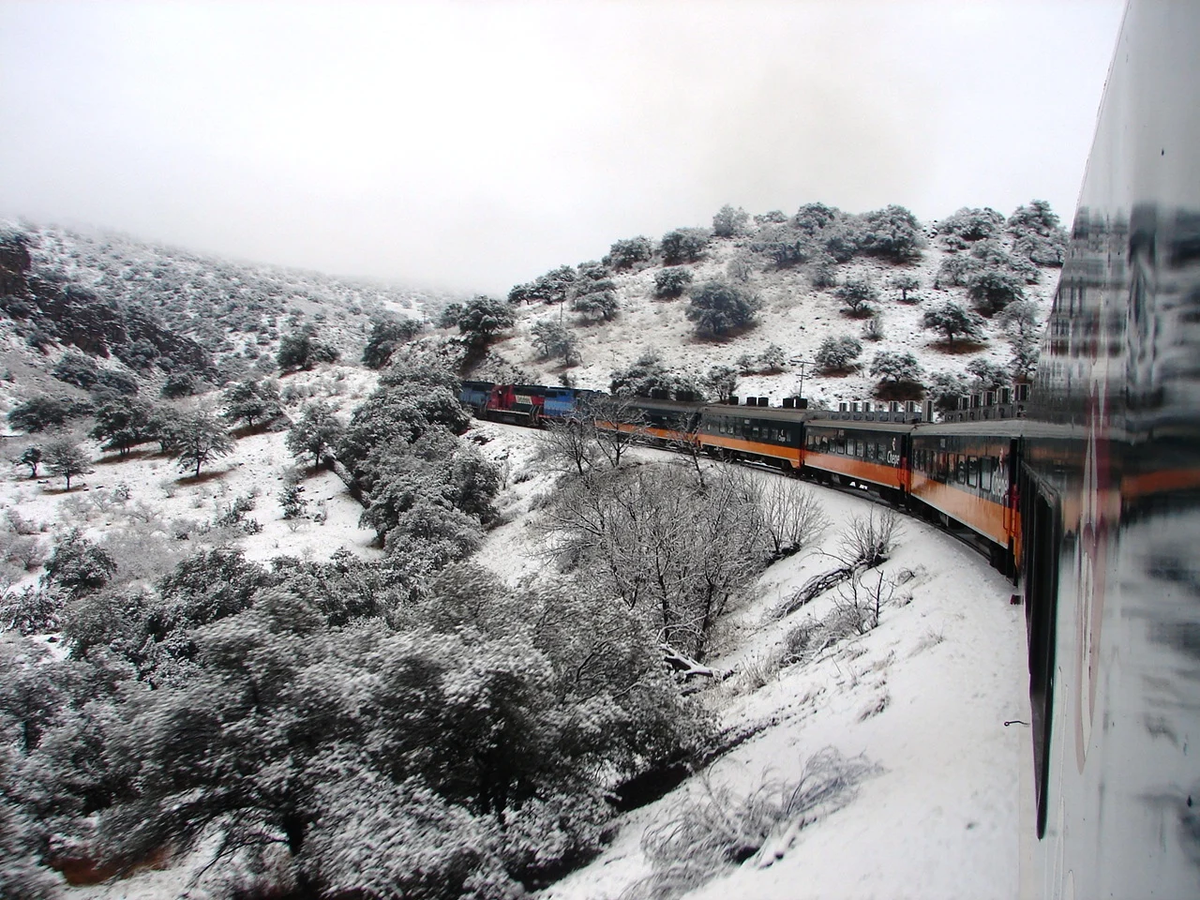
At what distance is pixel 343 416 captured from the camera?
184ft

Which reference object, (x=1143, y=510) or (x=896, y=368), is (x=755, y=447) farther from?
(x=896, y=368)

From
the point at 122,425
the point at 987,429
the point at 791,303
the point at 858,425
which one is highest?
the point at 791,303

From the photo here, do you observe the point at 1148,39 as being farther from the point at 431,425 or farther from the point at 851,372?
the point at 851,372

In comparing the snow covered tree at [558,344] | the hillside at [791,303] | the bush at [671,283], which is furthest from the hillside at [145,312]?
the bush at [671,283]

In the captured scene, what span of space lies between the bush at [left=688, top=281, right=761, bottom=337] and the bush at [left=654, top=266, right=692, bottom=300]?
980 centimetres

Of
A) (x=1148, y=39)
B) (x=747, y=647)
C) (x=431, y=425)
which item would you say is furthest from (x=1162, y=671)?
(x=431, y=425)

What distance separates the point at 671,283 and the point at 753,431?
55303mm

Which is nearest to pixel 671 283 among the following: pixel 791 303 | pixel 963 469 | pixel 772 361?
pixel 791 303

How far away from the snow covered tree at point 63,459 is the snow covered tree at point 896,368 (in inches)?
2252

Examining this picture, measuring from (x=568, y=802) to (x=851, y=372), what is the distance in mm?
51667

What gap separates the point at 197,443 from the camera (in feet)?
149

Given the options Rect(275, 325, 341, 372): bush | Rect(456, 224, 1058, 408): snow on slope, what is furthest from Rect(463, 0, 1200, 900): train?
Rect(275, 325, 341, 372): bush

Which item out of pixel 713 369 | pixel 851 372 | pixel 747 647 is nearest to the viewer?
pixel 747 647

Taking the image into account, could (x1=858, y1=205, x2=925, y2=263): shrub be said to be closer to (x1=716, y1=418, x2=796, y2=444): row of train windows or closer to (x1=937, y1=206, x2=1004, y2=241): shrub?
(x1=937, y1=206, x2=1004, y2=241): shrub
